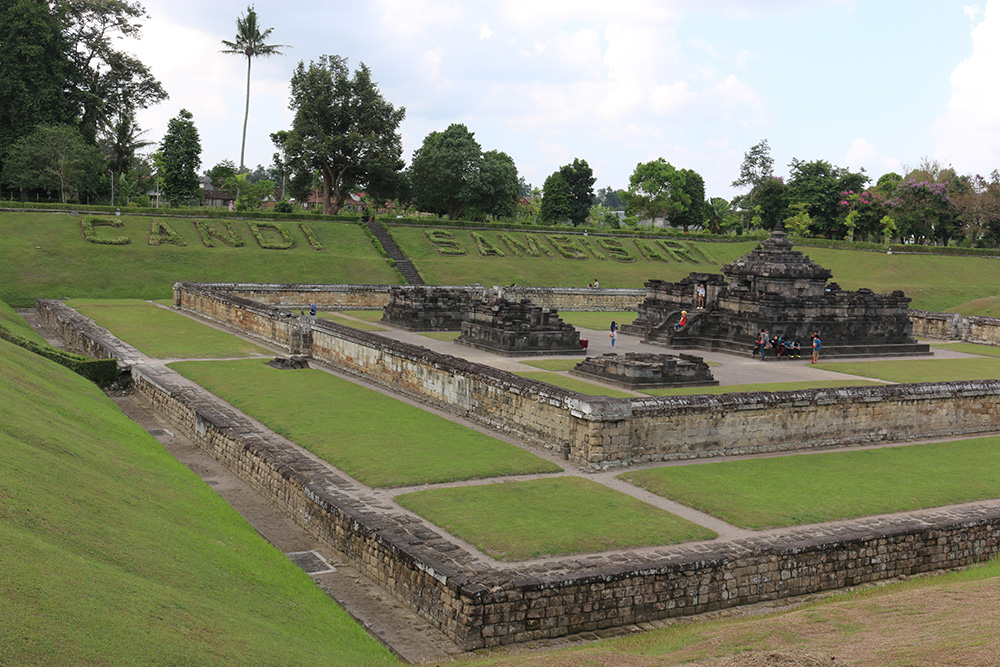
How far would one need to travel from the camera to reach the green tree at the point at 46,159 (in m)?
49.2

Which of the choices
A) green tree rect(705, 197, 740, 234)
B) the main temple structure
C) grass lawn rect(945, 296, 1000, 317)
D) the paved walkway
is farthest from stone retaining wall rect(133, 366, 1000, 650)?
green tree rect(705, 197, 740, 234)

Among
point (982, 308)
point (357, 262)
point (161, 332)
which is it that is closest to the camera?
point (161, 332)

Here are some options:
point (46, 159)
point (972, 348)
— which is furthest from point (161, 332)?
point (972, 348)

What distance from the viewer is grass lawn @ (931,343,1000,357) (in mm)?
32062

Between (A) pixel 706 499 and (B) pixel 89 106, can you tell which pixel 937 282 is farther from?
(B) pixel 89 106

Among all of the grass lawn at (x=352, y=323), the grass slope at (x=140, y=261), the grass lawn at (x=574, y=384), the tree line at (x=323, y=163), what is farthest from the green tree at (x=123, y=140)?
the grass lawn at (x=574, y=384)

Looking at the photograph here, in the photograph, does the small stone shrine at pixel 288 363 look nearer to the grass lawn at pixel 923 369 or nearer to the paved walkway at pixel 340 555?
the paved walkway at pixel 340 555

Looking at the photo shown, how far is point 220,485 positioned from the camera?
1412cm

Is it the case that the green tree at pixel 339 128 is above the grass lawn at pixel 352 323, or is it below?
above

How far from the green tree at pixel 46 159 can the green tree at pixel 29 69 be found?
120cm

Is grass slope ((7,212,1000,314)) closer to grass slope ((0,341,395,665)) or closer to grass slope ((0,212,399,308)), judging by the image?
grass slope ((0,212,399,308))

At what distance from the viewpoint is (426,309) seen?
32.9m

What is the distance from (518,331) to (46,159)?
36471mm

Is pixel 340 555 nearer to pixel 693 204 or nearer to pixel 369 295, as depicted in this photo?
pixel 369 295
